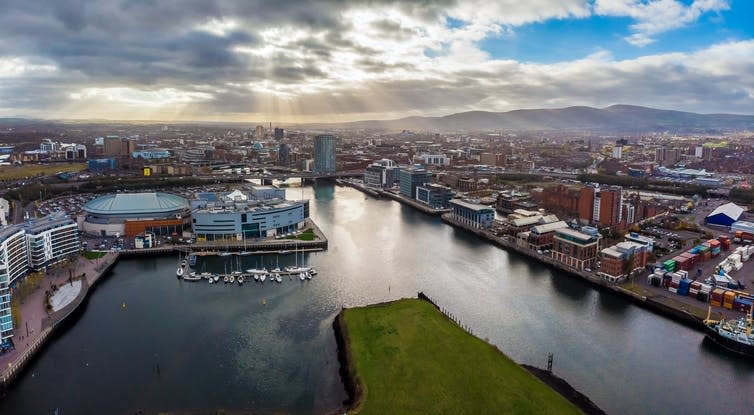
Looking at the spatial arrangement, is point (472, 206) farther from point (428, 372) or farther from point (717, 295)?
point (428, 372)

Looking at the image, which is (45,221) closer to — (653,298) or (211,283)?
(211,283)

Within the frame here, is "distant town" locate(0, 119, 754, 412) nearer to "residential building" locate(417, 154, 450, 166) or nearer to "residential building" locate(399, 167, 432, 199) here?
"residential building" locate(399, 167, 432, 199)

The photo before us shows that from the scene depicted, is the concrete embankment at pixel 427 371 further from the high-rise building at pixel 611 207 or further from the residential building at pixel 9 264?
the high-rise building at pixel 611 207

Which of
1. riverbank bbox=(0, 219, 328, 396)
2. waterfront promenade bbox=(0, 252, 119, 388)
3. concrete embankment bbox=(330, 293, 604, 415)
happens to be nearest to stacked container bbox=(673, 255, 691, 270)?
concrete embankment bbox=(330, 293, 604, 415)

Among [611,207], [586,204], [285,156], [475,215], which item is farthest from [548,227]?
[285,156]

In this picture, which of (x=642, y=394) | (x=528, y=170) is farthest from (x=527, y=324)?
(x=528, y=170)

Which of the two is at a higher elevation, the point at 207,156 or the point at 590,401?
the point at 207,156
